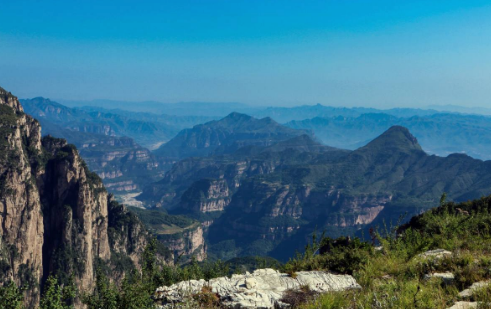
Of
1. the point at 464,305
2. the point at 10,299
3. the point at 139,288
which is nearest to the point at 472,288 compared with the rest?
the point at 464,305

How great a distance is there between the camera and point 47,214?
120m

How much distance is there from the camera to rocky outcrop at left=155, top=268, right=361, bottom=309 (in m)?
11.6

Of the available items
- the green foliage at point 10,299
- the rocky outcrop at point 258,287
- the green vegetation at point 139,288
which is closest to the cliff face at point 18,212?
the green vegetation at point 139,288

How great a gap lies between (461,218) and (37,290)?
11262cm

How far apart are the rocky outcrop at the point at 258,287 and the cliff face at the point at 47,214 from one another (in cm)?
9289

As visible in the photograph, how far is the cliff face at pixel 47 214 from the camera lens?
102 m

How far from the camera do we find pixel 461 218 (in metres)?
18.1

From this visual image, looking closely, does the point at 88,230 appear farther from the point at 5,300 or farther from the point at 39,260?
the point at 5,300

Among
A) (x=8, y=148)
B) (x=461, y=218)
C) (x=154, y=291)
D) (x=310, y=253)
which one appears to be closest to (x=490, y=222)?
(x=461, y=218)

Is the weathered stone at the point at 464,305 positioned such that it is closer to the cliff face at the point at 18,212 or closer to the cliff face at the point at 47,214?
the cliff face at the point at 47,214

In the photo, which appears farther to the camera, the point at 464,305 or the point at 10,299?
the point at 10,299

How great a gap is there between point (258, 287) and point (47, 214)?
127 meters

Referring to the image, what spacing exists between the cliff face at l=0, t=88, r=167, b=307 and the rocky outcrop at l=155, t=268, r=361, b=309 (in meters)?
92.9

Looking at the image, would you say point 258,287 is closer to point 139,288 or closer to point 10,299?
point 139,288
